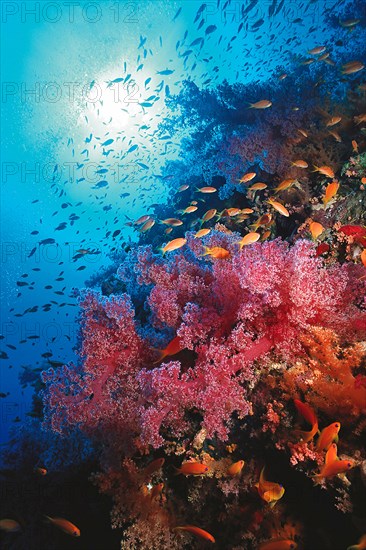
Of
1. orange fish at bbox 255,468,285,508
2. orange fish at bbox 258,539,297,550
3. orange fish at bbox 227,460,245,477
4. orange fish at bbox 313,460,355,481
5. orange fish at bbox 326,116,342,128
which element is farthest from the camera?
orange fish at bbox 326,116,342,128

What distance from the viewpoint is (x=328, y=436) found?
209 cm

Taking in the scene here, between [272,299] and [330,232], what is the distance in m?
2.21

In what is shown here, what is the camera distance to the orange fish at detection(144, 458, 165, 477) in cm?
298

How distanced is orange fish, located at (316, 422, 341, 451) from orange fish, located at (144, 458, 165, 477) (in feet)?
5.24

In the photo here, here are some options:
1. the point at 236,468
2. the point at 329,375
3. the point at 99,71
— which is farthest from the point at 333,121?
the point at 99,71

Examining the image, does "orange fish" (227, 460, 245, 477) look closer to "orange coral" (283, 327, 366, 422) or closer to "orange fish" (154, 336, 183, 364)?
"orange coral" (283, 327, 366, 422)

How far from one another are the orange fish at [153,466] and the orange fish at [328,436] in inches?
62.9

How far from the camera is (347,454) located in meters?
2.21

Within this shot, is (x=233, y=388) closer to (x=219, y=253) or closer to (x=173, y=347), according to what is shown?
(x=173, y=347)

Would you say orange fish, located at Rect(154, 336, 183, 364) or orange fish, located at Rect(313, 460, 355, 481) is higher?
orange fish, located at Rect(154, 336, 183, 364)

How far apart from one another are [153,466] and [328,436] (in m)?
1.83

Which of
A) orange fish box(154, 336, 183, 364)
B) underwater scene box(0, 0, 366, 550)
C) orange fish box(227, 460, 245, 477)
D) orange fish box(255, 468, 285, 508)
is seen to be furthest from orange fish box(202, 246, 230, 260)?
orange fish box(255, 468, 285, 508)

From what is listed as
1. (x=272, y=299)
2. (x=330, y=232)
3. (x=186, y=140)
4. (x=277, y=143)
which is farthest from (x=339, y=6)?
(x=272, y=299)

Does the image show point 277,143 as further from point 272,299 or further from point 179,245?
point 272,299
